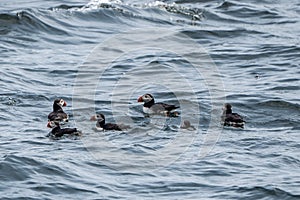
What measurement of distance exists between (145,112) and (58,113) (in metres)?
1.87

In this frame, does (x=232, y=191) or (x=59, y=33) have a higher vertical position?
(x=59, y=33)

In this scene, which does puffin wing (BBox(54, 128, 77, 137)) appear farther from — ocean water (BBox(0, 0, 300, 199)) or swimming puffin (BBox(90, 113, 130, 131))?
swimming puffin (BBox(90, 113, 130, 131))

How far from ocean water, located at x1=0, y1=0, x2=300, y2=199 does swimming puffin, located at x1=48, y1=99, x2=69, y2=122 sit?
10.3 inches

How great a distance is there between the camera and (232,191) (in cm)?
1364

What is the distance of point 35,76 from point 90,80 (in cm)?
126

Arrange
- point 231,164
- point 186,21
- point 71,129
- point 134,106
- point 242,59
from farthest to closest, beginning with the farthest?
point 186,21, point 242,59, point 134,106, point 71,129, point 231,164

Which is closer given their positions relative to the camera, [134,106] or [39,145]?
[39,145]

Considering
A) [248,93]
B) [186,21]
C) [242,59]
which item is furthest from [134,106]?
[186,21]

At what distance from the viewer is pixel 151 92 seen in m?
20.6

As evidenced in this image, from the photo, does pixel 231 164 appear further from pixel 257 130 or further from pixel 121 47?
pixel 121 47

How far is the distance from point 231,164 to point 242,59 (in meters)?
9.26

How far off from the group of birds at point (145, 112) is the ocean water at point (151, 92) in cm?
16

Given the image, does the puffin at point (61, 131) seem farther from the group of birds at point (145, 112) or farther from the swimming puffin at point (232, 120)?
the swimming puffin at point (232, 120)

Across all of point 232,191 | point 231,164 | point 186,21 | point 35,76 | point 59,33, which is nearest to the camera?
point 232,191
